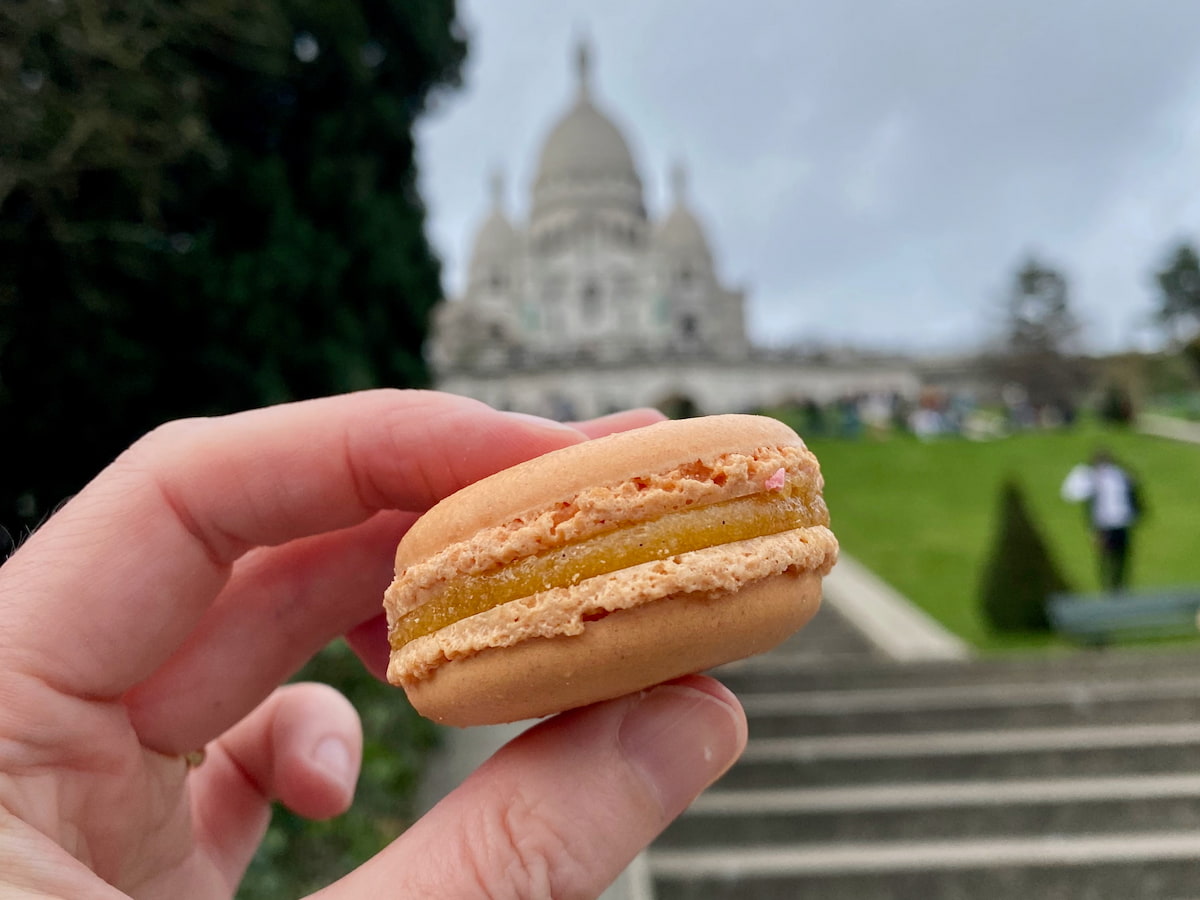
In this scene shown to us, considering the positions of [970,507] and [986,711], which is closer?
[986,711]

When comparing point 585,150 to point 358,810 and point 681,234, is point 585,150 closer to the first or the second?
point 681,234

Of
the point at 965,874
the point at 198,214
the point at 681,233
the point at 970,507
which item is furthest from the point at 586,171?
the point at 965,874

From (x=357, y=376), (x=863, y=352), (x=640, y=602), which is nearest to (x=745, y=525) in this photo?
(x=640, y=602)

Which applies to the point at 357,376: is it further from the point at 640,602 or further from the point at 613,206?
the point at 613,206

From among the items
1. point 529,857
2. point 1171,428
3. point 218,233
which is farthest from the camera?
point 1171,428

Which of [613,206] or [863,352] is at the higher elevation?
[613,206]

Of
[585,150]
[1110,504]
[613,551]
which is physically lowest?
[1110,504]
